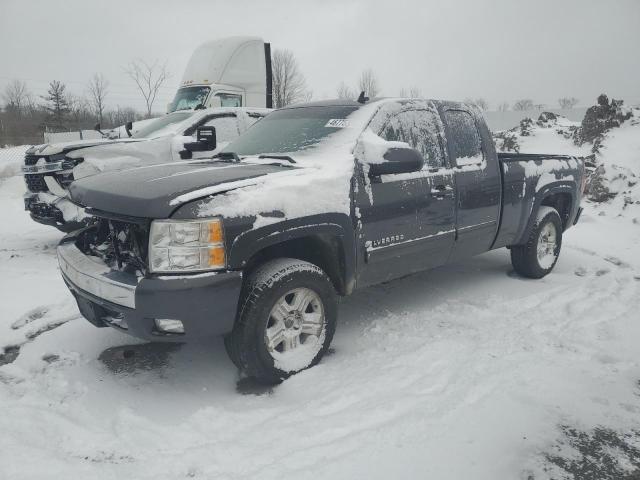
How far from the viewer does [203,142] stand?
15.5 feet

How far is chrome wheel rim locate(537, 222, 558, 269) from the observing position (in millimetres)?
5262

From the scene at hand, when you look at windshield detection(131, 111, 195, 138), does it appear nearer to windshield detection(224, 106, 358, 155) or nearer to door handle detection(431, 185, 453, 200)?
windshield detection(224, 106, 358, 155)

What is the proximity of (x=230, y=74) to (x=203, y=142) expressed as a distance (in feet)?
25.3

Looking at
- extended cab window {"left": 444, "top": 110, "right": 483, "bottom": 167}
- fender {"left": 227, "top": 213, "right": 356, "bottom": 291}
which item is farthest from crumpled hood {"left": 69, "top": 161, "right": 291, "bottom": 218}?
extended cab window {"left": 444, "top": 110, "right": 483, "bottom": 167}

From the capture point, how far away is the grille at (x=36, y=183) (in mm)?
6047

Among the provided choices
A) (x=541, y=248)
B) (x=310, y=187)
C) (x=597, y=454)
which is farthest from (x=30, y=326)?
(x=541, y=248)

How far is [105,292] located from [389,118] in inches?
94.2

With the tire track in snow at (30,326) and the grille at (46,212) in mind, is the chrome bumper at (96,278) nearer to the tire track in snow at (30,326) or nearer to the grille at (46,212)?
the tire track in snow at (30,326)

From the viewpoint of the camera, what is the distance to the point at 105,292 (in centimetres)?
279

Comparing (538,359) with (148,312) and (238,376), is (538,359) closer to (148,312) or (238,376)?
(238,376)

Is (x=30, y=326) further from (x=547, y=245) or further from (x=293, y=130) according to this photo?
(x=547, y=245)

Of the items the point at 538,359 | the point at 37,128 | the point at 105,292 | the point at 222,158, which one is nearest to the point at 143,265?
the point at 105,292

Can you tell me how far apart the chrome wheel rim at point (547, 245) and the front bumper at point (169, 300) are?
3.81 m

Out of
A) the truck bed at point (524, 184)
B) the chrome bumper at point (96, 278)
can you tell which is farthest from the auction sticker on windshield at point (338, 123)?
the chrome bumper at point (96, 278)
